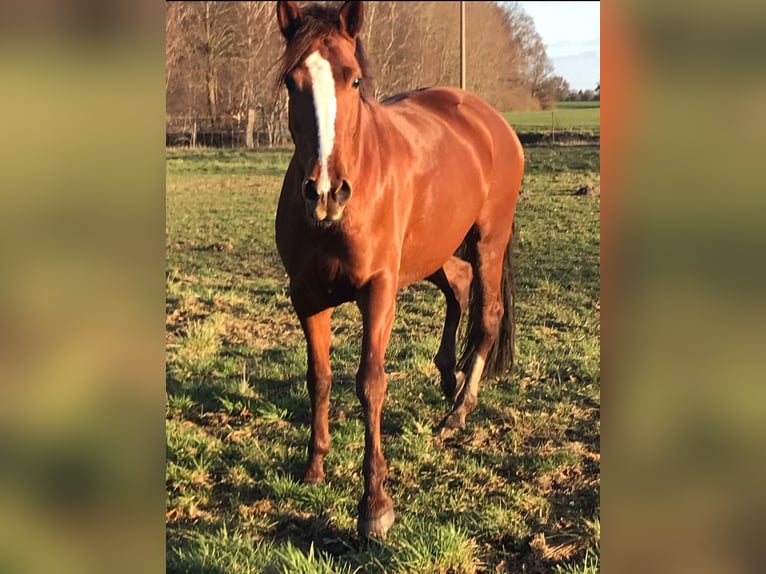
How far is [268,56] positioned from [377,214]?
603 inches

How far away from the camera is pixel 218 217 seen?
1037 centimetres

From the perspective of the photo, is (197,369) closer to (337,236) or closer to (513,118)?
(337,236)

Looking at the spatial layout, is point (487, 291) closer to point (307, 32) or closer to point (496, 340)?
point (496, 340)

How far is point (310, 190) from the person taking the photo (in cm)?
234

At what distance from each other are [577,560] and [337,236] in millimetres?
1604

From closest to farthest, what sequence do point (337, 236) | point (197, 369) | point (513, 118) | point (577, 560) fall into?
point (577, 560) < point (337, 236) < point (197, 369) < point (513, 118)

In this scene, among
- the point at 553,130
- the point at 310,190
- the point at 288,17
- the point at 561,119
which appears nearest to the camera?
the point at 310,190

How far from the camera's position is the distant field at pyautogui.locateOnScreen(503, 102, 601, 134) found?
981cm

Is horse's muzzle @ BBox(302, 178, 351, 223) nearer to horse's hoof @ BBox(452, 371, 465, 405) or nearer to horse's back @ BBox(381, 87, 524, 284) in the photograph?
horse's back @ BBox(381, 87, 524, 284)

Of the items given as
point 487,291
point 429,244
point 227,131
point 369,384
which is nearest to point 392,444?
point 369,384

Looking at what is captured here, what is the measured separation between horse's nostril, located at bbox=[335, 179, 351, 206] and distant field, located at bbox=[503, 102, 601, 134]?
7.58m
